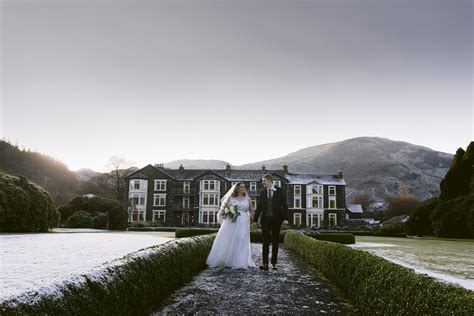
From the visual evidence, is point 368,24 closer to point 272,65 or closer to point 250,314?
point 272,65

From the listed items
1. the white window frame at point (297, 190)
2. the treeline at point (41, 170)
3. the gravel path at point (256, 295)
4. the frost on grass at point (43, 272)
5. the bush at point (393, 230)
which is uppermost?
the treeline at point (41, 170)

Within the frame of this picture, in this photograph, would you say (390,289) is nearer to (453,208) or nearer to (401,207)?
(453,208)

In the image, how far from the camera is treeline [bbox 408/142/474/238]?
3145cm

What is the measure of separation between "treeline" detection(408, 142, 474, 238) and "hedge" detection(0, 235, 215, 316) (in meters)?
28.9

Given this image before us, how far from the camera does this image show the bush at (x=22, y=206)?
21469 millimetres

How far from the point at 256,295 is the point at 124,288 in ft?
8.85

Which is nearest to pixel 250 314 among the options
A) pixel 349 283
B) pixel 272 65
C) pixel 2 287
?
pixel 349 283

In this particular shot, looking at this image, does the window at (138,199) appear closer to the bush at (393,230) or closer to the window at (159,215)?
the window at (159,215)

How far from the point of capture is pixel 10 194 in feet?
70.6

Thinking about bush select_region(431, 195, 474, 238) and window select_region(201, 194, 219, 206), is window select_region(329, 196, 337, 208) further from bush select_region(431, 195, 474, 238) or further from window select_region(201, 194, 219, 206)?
bush select_region(431, 195, 474, 238)

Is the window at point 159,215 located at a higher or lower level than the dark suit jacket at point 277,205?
lower

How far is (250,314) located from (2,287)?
4050mm

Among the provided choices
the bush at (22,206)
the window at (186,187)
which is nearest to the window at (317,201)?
the window at (186,187)

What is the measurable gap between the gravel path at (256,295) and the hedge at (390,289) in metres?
0.37
